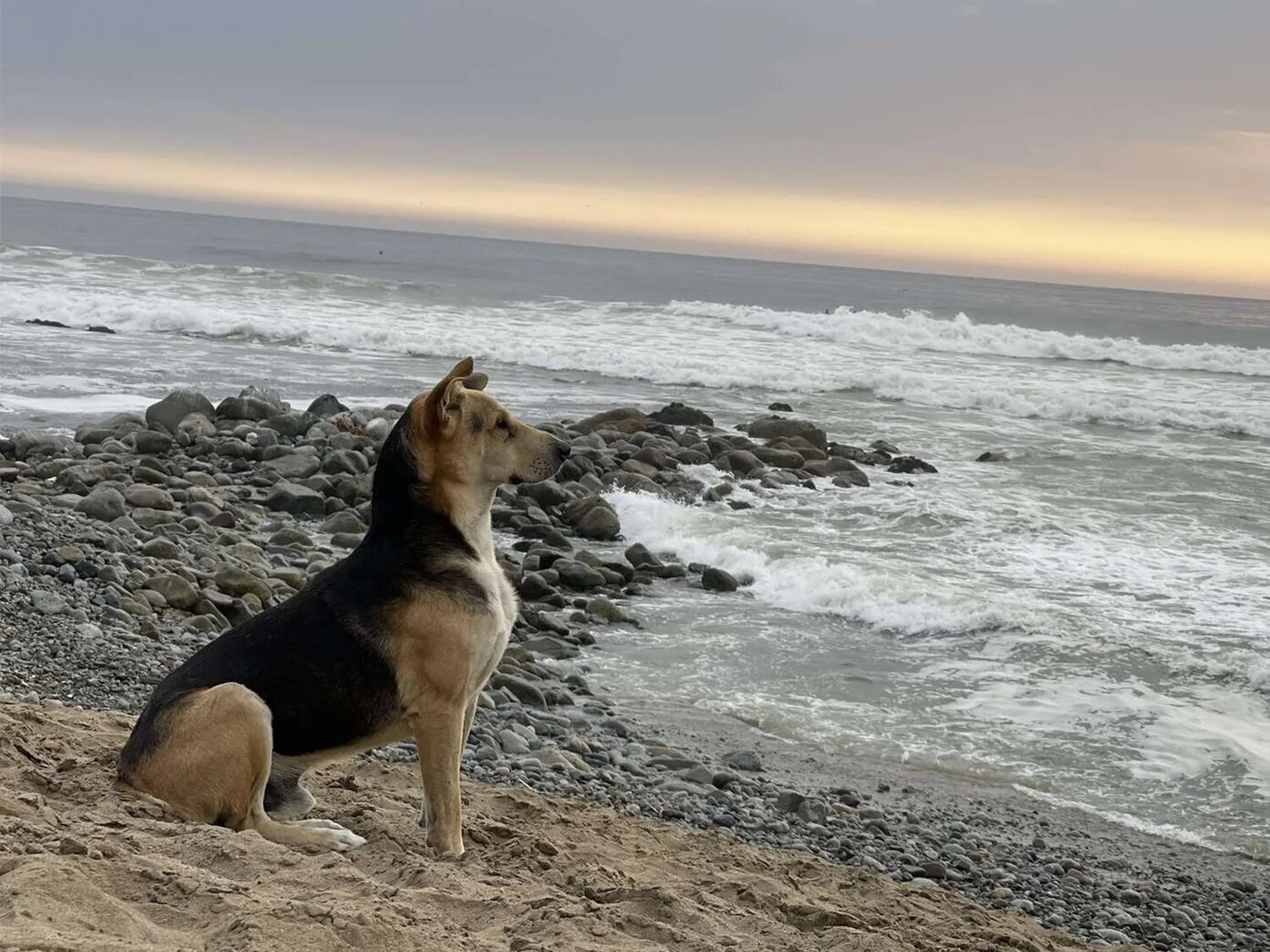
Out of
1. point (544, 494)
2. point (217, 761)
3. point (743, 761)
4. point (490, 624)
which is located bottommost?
point (743, 761)

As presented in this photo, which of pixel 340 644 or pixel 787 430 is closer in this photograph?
pixel 340 644

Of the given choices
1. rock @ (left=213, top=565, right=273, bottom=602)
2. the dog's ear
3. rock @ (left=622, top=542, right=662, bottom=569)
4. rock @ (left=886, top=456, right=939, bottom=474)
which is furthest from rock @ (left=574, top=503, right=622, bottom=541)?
the dog's ear

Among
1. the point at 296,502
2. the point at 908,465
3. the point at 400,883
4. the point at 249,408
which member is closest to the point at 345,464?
the point at 296,502

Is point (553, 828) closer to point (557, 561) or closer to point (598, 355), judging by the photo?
point (557, 561)

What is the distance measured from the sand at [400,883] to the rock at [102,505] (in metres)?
5.35

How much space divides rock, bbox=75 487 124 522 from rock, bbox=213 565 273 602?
2.10 m

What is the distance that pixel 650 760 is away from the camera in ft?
24.6

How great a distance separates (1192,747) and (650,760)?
371 centimetres

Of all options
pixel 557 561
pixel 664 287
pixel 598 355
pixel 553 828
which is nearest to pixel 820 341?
pixel 598 355

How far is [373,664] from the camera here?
4.85 meters

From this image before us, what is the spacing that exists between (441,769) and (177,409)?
13.2 m

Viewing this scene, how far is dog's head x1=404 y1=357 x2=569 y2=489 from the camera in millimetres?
5070

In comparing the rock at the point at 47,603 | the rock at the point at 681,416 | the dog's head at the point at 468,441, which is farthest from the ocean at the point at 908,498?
the dog's head at the point at 468,441

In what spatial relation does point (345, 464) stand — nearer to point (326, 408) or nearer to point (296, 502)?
point (296, 502)
